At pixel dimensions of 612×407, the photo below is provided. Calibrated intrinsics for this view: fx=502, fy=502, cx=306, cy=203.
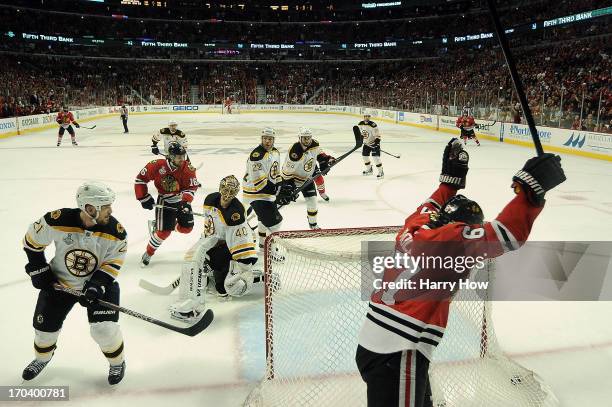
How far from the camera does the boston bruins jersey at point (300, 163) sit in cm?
630

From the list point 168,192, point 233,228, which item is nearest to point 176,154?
point 168,192

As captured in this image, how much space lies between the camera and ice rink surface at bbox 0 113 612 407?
3.14m

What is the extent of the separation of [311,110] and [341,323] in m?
31.5

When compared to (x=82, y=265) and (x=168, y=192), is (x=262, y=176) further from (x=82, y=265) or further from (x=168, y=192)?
(x=82, y=265)

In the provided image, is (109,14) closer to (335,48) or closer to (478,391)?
(335,48)

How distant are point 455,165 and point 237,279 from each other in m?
2.31

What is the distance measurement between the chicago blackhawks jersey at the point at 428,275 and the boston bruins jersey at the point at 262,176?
326 centimetres

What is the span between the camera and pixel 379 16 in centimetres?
4344

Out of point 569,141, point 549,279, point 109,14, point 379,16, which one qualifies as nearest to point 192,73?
point 109,14

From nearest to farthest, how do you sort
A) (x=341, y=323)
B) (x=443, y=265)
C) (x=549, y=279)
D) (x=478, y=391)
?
(x=443, y=265)
(x=478, y=391)
(x=341, y=323)
(x=549, y=279)


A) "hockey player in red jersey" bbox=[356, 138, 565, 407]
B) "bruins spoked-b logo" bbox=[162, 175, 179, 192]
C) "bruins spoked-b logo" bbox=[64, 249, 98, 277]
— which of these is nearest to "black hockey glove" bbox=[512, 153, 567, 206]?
"hockey player in red jersey" bbox=[356, 138, 565, 407]

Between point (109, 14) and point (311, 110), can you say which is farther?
point (109, 14)

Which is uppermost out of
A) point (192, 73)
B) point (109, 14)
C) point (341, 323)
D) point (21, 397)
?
point (109, 14)

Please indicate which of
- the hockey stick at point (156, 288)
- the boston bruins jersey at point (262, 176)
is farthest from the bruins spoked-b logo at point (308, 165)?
the hockey stick at point (156, 288)
